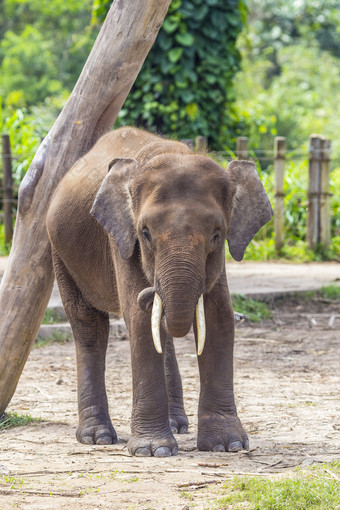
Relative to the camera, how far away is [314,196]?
478 inches

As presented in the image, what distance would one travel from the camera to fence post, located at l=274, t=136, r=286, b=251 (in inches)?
473

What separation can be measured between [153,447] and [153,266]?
0.88 m

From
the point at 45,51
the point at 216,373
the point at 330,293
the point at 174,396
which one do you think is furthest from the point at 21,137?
the point at 45,51

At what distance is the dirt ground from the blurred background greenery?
3.12m

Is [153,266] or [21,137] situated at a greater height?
[21,137]

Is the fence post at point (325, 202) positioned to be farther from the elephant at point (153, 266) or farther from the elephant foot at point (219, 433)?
the elephant foot at point (219, 433)

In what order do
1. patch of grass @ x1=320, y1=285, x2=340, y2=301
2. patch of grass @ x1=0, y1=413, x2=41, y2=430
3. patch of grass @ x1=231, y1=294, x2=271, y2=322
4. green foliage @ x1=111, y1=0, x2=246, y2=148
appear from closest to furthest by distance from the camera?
patch of grass @ x1=0, y1=413, x2=41, y2=430 → patch of grass @ x1=231, y1=294, x2=271, y2=322 → patch of grass @ x1=320, y1=285, x2=340, y2=301 → green foliage @ x1=111, y1=0, x2=246, y2=148

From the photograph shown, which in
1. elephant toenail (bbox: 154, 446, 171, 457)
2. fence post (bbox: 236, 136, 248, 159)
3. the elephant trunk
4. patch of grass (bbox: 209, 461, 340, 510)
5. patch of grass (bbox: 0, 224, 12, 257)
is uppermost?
fence post (bbox: 236, 136, 248, 159)

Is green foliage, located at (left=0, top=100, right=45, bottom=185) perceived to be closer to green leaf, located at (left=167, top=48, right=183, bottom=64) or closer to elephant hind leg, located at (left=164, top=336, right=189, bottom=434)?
green leaf, located at (left=167, top=48, right=183, bottom=64)

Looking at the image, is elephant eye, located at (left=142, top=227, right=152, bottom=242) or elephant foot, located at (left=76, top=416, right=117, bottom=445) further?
elephant foot, located at (left=76, top=416, right=117, bottom=445)

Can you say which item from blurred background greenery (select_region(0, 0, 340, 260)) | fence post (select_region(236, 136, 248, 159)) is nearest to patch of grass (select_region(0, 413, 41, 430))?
blurred background greenery (select_region(0, 0, 340, 260))

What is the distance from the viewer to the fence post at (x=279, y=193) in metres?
12.0

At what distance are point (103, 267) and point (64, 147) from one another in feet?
3.12

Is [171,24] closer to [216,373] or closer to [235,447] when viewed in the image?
[216,373]
